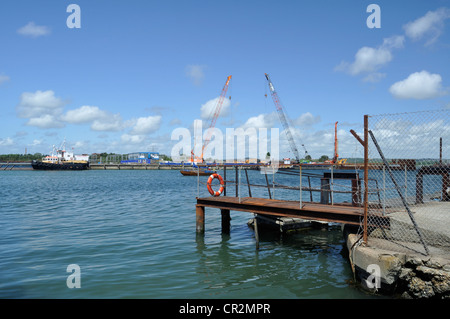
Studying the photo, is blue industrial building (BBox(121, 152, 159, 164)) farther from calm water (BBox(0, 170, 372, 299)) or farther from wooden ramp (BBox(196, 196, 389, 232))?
Answer: wooden ramp (BBox(196, 196, 389, 232))

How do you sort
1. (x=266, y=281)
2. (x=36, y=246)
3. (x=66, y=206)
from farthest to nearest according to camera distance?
1. (x=66, y=206)
2. (x=36, y=246)
3. (x=266, y=281)

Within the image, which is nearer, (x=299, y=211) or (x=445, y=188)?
(x=299, y=211)

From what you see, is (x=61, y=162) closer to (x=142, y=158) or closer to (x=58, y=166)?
(x=58, y=166)

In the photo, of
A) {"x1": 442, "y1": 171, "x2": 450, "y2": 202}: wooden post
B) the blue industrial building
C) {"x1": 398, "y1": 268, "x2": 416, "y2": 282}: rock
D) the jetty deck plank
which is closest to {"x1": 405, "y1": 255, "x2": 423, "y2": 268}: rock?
{"x1": 398, "y1": 268, "x2": 416, "y2": 282}: rock

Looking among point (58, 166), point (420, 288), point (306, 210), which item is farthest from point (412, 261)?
point (58, 166)

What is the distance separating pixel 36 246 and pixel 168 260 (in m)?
5.88

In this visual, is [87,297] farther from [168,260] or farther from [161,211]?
[161,211]

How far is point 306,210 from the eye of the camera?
11.7 meters

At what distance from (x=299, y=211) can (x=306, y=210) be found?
0.38m

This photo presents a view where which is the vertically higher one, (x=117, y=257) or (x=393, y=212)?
(x=393, y=212)

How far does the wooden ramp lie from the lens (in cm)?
1032
